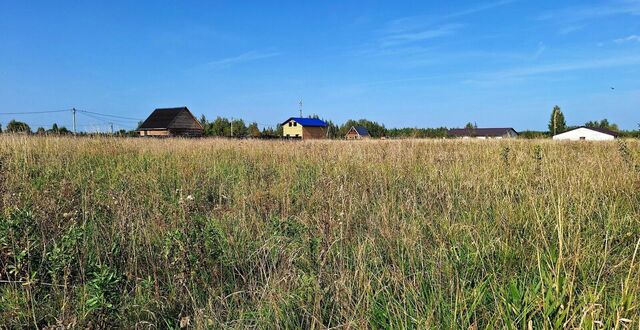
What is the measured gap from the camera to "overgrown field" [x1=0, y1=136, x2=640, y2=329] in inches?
62.3

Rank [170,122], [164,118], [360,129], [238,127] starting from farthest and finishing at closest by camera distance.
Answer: [360,129]
[238,127]
[164,118]
[170,122]

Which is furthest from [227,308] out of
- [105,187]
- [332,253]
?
[105,187]

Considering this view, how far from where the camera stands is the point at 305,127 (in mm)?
72312

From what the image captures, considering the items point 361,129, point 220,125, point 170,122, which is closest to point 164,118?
point 170,122

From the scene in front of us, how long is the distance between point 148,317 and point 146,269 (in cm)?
59

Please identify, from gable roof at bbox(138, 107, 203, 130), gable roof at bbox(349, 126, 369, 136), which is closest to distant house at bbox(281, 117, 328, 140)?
gable roof at bbox(349, 126, 369, 136)

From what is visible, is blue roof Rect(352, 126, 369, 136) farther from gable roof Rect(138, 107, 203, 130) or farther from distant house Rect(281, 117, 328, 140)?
gable roof Rect(138, 107, 203, 130)

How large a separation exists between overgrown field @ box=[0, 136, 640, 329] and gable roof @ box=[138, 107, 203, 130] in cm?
5038

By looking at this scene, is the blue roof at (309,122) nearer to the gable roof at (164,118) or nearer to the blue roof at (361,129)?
the blue roof at (361,129)

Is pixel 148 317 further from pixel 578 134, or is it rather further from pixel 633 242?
pixel 578 134

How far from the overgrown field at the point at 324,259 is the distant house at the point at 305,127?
68181mm

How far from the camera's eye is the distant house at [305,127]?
237ft

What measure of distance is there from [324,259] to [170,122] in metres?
54.3

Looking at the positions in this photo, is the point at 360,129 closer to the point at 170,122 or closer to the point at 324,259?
the point at 170,122
